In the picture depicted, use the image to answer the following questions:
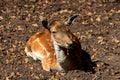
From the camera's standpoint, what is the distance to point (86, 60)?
24.8ft

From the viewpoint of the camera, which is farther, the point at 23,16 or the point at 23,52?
the point at 23,16

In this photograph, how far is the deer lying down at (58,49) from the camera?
670cm

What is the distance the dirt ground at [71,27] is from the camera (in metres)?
7.06

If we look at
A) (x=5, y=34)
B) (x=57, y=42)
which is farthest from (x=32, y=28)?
(x=57, y=42)

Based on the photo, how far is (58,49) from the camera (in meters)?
6.86

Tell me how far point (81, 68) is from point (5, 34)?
2395mm

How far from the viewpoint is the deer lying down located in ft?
22.0

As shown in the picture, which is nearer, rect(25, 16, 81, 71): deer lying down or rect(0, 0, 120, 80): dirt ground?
rect(25, 16, 81, 71): deer lying down

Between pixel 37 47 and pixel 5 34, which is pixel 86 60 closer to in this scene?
pixel 37 47

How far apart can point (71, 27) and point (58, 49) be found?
2.32 meters

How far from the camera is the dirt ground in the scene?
7059 millimetres

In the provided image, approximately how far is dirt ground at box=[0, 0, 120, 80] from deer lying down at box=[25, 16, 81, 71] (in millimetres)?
139

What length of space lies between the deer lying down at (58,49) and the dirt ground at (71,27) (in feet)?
0.46

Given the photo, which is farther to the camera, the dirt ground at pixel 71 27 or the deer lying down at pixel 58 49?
the dirt ground at pixel 71 27
